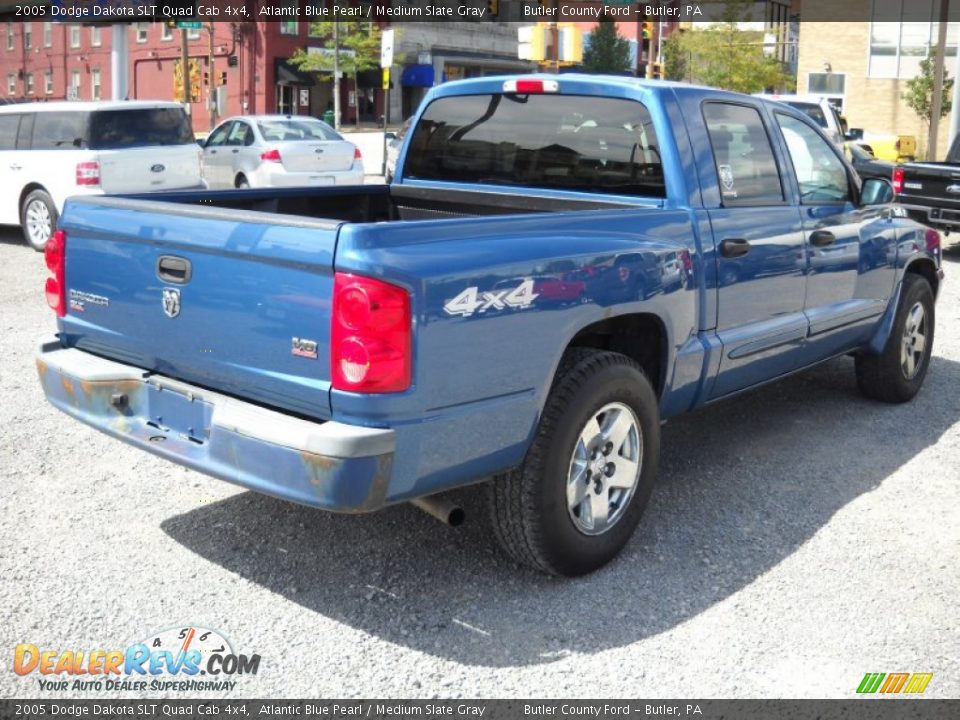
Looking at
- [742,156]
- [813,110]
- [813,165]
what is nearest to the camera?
[742,156]

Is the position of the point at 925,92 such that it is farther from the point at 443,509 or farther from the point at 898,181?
the point at 443,509

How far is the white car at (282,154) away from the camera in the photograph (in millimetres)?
17531

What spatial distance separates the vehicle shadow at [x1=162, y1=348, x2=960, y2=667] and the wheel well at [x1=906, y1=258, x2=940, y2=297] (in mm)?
1218

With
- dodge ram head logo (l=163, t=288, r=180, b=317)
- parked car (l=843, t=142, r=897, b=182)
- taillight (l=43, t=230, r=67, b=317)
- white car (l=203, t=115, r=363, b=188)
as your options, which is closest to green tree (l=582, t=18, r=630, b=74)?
white car (l=203, t=115, r=363, b=188)

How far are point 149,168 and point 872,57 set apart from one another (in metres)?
38.2

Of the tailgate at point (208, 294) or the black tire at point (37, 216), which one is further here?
the black tire at point (37, 216)

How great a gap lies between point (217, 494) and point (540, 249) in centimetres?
208

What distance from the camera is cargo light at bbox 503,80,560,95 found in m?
4.99

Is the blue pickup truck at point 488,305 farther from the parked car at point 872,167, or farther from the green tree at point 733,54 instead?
the green tree at point 733,54

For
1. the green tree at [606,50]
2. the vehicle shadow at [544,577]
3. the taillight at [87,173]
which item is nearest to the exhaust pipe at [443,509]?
the vehicle shadow at [544,577]

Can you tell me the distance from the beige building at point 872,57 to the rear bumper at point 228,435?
43.6 metres

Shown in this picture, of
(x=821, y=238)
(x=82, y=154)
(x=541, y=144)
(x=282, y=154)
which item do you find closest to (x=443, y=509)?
(x=541, y=144)

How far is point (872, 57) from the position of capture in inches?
1747

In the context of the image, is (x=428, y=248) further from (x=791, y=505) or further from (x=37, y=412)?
(x=37, y=412)
